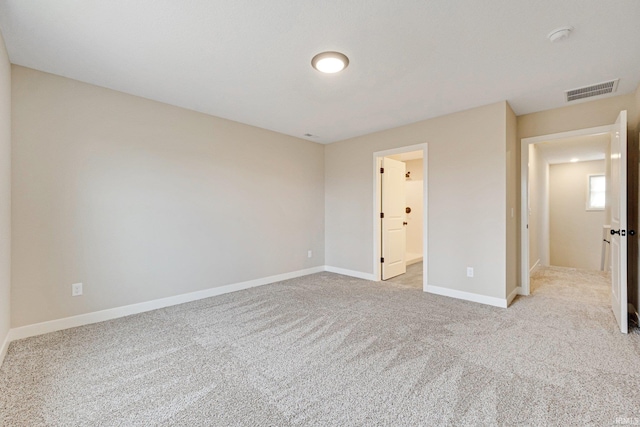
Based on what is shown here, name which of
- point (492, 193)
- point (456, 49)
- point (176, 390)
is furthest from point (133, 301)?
point (492, 193)

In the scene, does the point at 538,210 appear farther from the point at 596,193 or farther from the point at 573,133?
the point at 573,133

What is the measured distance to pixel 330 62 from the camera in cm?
237

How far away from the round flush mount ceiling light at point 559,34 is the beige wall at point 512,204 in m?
1.35

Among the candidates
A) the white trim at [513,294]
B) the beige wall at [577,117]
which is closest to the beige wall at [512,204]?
the white trim at [513,294]

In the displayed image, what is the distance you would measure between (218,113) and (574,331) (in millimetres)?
4652

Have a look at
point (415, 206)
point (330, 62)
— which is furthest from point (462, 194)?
point (415, 206)

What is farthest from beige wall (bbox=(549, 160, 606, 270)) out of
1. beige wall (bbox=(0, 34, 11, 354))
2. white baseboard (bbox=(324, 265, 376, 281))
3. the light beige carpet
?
beige wall (bbox=(0, 34, 11, 354))

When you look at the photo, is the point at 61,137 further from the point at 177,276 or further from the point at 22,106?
the point at 177,276

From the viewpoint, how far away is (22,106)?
2525mm

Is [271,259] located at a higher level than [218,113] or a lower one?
lower

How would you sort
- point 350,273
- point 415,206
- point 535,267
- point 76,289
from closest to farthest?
point 76,289 < point 350,273 < point 535,267 < point 415,206

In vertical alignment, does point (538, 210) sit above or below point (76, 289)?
above

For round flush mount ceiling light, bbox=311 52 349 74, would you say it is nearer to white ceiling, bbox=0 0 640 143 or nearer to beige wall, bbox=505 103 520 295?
white ceiling, bbox=0 0 640 143

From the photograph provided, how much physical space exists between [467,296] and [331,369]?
243 centimetres
